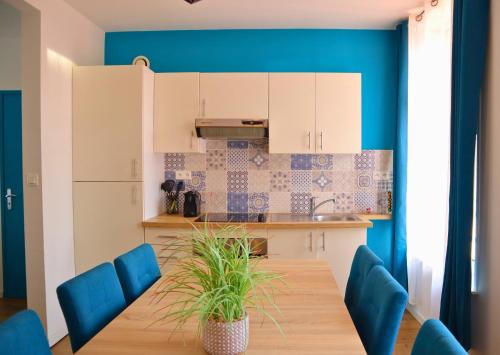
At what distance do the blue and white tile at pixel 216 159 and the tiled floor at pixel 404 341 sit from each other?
1903 millimetres

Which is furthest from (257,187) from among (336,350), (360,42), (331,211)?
(336,350)

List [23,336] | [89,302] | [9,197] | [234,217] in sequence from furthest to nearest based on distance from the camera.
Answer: [9,197], [234,217], [89,302], [23,336]

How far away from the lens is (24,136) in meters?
2.60

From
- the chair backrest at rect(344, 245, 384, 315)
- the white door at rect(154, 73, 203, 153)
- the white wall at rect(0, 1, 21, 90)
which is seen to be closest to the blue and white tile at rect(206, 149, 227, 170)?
the white door at rect(154, 73, 203, 153)

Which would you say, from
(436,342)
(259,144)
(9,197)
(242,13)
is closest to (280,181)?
(259,144)

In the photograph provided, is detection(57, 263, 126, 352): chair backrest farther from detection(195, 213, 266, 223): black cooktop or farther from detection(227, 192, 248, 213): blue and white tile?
detection(227, 192, 248, 213): blue and white tile

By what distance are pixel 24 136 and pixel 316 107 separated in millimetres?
2358

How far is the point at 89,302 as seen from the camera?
4.58 ft

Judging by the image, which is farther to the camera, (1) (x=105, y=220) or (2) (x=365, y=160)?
(2) (x=365, y=160)

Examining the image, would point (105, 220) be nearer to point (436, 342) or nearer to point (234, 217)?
point (234, 217)

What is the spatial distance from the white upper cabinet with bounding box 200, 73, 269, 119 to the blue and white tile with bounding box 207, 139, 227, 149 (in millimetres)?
373

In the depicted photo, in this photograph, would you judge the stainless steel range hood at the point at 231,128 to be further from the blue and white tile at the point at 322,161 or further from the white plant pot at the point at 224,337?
the white plant pot at the point at 224,337

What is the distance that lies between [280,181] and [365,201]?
0.86m

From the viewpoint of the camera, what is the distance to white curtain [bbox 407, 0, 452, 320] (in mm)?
2520
